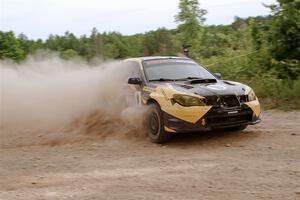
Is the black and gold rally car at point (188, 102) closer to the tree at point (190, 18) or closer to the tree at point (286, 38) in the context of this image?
the tree at point (286, 38)

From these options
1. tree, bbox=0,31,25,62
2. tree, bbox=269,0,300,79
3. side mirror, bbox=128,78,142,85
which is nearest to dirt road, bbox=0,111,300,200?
side mirror, bbox=128,78,142,85

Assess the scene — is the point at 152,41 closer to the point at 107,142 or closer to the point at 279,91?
the point at 279,91

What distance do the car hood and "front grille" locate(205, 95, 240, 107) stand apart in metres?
0.07

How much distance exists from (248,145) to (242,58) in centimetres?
1061

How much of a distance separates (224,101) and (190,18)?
589 inches

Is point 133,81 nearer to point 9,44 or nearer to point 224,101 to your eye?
point 224,101

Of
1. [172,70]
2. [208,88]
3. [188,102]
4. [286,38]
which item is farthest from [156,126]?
[286,38]

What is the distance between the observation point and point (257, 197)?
5.31 m

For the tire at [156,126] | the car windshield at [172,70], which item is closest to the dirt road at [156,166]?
the tire at [156,126]

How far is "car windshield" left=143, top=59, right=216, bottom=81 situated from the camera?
9.68 m

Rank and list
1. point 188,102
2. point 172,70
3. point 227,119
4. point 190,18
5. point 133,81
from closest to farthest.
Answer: point 188,102 → point 227,119 → point 133,81 → point 172,70 → point 190,18

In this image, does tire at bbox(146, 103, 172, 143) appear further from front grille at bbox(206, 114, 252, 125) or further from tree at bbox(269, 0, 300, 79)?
tree at bbox(269, 0, 300, 79)

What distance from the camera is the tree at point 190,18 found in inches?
890

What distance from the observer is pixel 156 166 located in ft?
23.4
